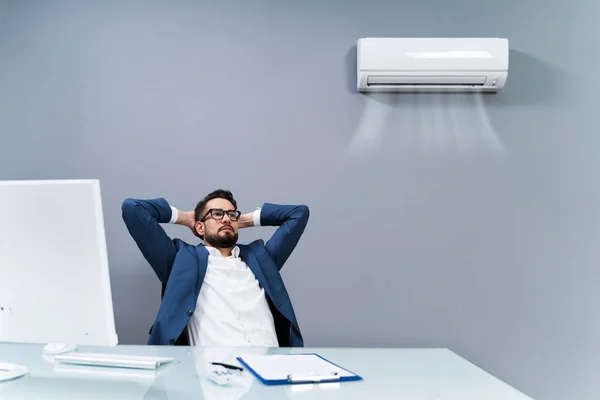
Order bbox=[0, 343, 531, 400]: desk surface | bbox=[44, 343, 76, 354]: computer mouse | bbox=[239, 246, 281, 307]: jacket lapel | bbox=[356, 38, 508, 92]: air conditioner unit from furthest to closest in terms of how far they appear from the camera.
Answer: bbox=[356, 38, 508, 92]: air conditioner unit < bbox=[239, 246, 281, 307]: jacket lapel < bbox=[44, 343, 76, 354]: computer mouse < bbox=[0, 343, 531, 400]: desk surface

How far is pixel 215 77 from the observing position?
311 centimetres

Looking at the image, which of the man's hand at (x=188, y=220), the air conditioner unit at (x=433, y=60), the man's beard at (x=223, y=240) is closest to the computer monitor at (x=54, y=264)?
the man's beard at (x=223, y=240)

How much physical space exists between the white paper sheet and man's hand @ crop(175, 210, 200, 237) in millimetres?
1223

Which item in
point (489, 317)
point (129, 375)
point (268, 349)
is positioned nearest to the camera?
point (129, 375)

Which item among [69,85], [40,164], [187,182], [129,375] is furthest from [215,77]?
[129,375]

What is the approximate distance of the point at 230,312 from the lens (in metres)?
2.38

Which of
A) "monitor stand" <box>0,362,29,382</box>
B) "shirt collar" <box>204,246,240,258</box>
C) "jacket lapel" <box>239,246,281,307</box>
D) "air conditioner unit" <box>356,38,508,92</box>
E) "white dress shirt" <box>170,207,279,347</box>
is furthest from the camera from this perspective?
"air conditioner unit" <box>356,38,508,92</box>

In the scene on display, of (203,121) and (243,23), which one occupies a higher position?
(243,23)

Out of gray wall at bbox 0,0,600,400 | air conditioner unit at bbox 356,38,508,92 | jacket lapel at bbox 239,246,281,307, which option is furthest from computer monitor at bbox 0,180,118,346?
air conditioner unit at bbox 356,38,508,92

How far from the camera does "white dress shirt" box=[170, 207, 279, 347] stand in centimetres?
231

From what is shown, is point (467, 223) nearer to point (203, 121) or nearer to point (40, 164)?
point (203, 121)

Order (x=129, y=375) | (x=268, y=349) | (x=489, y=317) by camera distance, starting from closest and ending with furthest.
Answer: (x=129, y=375), (x=268, y=349), (x=489, y=317)

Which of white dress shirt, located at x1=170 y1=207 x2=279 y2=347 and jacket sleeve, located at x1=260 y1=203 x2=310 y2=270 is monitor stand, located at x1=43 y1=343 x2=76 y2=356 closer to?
white dress shirt, located at x1=170 y1=207 x2=279 y2=347

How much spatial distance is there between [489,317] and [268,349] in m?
1.61
